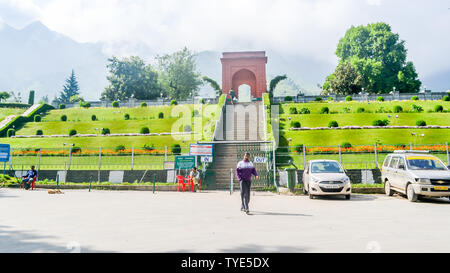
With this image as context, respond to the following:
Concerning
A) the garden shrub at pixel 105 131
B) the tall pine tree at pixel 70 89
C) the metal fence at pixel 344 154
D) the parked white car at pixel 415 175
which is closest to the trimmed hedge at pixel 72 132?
the garden shrub at pixel 105 131

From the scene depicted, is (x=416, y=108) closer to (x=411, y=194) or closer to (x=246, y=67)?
(x=246, y=67)

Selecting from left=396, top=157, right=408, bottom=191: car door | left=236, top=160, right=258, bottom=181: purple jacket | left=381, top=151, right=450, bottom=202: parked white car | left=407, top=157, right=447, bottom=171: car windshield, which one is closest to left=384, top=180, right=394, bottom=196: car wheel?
left=381, top=151, right=450, bottom=202: parked white car

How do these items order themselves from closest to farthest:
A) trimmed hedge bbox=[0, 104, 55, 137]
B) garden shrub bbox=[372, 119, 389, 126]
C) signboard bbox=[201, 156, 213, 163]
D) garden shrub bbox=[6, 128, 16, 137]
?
signboard bbox=[201, 156, 213, 163], garden shrub bbox=[372, 119, 389, 126], garden shrub bbox=[6, 128, 16, 137], trimmed hedge bbox=[0, 104, 55, 137]

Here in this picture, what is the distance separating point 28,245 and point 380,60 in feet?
204

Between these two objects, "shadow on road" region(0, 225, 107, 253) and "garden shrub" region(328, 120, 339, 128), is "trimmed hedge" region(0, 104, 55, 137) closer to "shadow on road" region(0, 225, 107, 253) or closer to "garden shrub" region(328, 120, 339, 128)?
"shadow on road" region(0, 225, 107, 253)

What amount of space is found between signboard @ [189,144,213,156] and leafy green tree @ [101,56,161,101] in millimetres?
50540

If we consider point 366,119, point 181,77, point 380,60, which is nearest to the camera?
point 366,119

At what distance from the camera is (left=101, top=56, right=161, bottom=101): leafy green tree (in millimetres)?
63188

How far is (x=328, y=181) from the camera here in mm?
11938

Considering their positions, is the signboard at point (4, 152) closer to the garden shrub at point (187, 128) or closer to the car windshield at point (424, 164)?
the garden shrub at point (187, 128)

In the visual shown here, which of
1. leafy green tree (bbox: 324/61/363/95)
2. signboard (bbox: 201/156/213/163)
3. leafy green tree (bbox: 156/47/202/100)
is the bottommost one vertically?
signboard (bbox: 201/156/213/163)

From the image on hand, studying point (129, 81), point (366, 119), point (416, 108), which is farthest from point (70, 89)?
point (416, 108)
